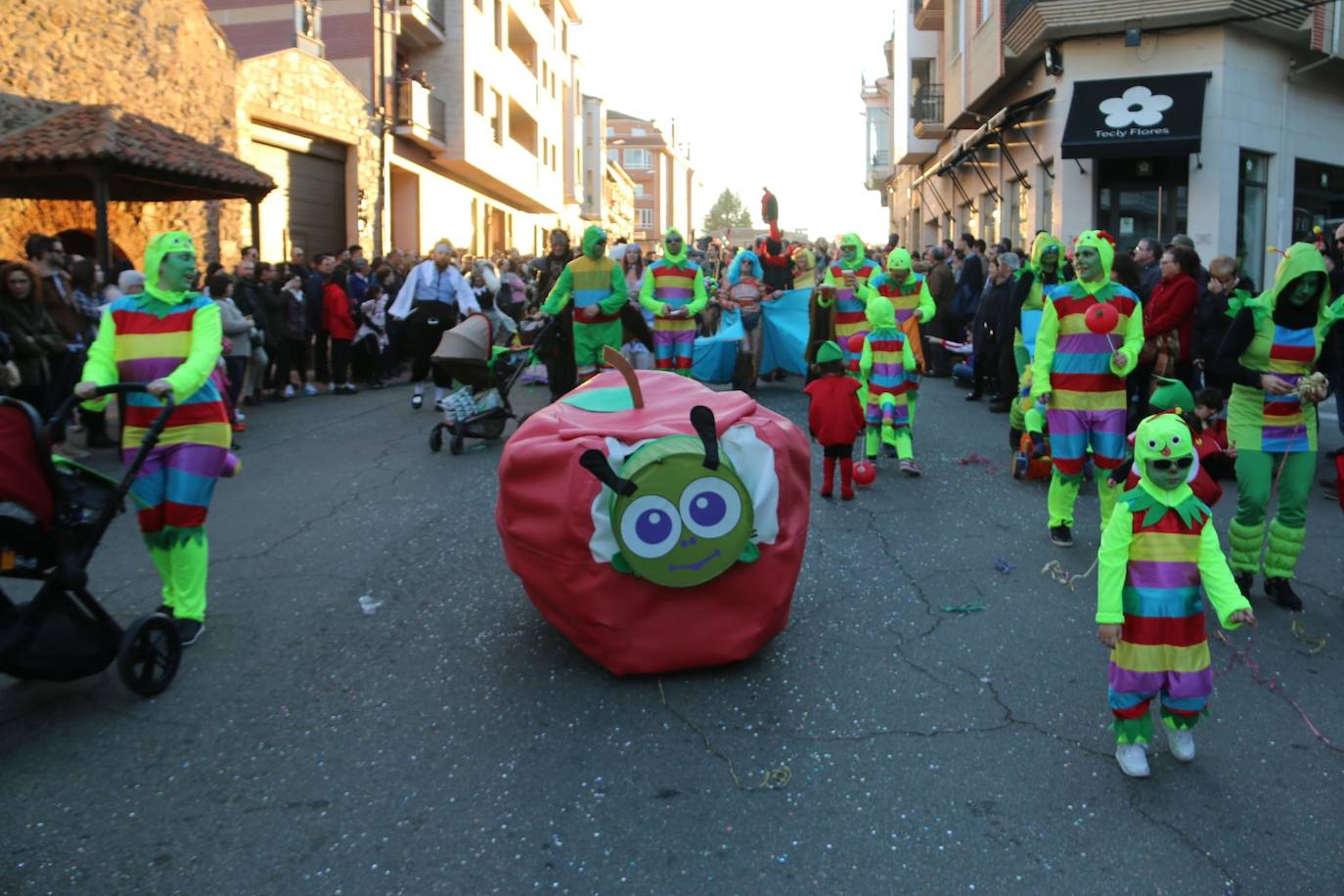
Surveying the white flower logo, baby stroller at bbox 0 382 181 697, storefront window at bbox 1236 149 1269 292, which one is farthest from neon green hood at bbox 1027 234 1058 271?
storefront window at bbox 1236 149 1269 292

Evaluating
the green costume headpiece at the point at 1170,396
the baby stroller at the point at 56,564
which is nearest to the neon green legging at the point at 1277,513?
the green costume headpiece at the point at 1170,396

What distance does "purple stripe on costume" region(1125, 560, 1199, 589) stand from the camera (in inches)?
158

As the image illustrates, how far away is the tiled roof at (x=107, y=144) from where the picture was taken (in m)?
13.5

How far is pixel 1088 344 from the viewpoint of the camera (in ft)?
22.5

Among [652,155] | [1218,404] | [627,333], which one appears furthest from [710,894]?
[652,155]

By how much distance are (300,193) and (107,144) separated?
10367 millimetres

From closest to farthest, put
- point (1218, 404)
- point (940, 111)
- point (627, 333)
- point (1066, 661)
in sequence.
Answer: point (1066, 661) < point (1218, 404) < point (627, 333) < point (940, 111)

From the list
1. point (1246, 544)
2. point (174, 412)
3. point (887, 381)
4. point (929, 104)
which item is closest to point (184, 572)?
→ point (174, 412)

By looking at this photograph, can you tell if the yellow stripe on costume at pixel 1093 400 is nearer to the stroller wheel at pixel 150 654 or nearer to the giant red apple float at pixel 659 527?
the giant red apple float at pixel 659 527

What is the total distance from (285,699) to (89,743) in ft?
2.44

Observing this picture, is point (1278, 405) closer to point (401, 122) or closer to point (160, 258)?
point (160, 258)

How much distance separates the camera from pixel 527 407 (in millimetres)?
13867

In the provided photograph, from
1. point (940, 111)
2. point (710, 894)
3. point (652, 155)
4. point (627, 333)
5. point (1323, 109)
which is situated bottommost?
point (710, 894)

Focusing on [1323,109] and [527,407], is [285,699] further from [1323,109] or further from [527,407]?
[1323,109]
